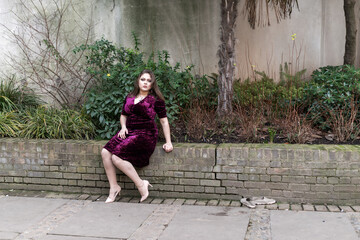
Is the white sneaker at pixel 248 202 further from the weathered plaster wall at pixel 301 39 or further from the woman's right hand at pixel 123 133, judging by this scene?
the weathered plaster wall at pixel 301 39

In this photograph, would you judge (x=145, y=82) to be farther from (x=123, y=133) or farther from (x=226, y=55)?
(x=226, y=55)

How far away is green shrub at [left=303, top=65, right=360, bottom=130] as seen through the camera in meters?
5.25

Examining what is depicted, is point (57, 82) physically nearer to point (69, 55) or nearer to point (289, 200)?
point (69, 55)

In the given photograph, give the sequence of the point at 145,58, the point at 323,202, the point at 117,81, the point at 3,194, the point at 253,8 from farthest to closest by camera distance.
Result: the point at 145,58 → the point at 253,8 → the point at 117,81 → the point at 3,194 → the point at 323,202

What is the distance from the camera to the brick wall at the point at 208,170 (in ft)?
14.3

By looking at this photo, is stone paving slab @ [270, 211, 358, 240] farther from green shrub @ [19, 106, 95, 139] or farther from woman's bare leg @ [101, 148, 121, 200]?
green shrub @ [19, 106, 95, 139]

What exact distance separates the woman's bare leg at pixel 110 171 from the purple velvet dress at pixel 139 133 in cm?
6

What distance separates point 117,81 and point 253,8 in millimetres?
2522

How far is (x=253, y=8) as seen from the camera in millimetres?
6379

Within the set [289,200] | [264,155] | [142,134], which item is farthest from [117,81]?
[289,200]

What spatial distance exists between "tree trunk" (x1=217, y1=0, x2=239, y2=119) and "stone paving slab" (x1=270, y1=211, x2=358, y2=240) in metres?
2.07

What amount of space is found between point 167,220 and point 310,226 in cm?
136

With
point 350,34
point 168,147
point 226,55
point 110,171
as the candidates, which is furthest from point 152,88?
point 350,34

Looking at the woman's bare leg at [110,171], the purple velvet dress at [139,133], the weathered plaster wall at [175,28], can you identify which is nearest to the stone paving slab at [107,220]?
the woman's bare leg at [110,171]
